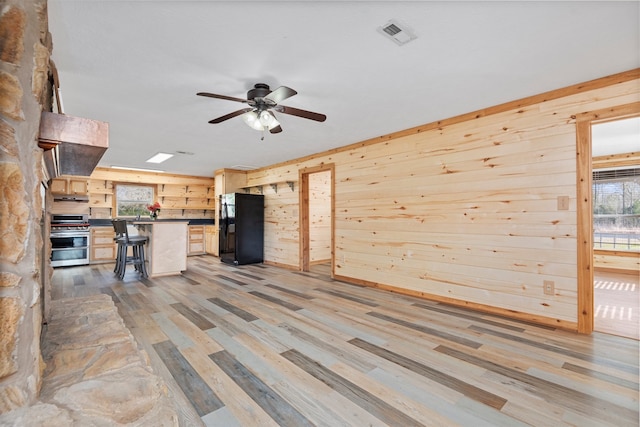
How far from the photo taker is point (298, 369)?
2.06m

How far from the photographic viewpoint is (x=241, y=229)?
648 cm

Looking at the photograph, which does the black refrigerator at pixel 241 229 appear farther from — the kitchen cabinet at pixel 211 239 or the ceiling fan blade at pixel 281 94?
the ceiling fan blade at pixel 281 94

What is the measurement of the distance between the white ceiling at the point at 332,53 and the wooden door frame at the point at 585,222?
0.44 metres

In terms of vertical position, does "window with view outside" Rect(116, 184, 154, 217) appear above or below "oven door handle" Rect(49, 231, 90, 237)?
above

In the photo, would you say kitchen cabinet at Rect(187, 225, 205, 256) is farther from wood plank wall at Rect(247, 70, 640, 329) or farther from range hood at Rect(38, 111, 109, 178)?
range hood at Rect(38, 111, 109, 178)

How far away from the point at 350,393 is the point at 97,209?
26.4 ft

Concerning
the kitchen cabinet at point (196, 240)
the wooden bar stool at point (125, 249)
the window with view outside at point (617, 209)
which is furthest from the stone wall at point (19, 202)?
the window with view outside at point (617, 209)

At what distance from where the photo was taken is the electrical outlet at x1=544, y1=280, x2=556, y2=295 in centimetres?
281

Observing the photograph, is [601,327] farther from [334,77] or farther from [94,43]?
[94,43]

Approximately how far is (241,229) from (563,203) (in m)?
5.63

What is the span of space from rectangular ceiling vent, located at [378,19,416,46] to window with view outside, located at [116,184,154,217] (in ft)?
25.1

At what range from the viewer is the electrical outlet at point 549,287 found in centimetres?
281

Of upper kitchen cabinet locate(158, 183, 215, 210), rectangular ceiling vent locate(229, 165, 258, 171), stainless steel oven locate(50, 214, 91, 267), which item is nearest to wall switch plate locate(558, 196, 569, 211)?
rectangular ceiling vent locate(229, 165, 258, 171)

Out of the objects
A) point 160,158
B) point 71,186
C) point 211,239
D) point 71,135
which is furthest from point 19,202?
point 211,239
